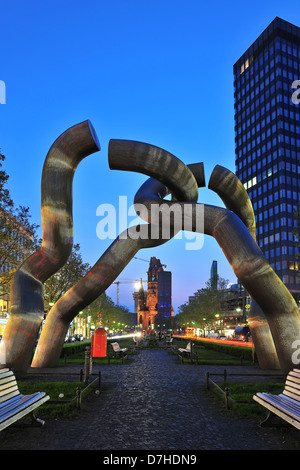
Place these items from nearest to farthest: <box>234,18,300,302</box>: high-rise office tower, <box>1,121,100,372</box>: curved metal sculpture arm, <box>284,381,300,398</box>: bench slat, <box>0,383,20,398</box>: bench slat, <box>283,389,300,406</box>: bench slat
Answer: <box>0,383,20,398</box>: bench slat → <box>283,389,300,406</box>: bench slat → <box>284,381,300,398</box>: bench slat → <box>1,121,100,372</box>: curved metal sculpture arm → <box>234,18,300,302</box>: high-rise office tower

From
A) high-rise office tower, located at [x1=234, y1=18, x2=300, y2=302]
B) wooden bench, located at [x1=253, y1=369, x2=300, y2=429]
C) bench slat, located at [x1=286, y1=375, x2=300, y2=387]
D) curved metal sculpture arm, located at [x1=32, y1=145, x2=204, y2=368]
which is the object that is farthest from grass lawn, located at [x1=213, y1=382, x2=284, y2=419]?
high-rise office tower, located at [x1=234, y1=18, x2=300, y2=302]

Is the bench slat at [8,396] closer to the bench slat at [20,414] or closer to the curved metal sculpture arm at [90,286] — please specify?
the bench slat at [20,414]

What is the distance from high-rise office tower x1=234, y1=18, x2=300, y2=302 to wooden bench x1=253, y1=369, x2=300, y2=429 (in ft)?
259

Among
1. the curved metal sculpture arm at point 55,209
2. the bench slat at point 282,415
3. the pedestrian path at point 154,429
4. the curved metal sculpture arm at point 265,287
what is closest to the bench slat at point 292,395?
the bench slat at point 282,415

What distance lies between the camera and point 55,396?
1000 cm

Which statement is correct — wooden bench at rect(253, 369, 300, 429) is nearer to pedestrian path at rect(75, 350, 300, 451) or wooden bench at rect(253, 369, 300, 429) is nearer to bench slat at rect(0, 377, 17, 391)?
pedestrian path at rect(75, 350, 300, 451)

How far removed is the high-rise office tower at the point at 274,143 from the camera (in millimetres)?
86562

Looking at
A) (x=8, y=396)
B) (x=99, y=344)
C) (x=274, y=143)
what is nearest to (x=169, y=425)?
(x=8, y=396)

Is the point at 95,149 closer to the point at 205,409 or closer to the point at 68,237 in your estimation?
the point at 68,237

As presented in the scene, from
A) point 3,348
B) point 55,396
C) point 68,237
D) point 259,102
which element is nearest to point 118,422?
point 55,396

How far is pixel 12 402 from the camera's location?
6723 mm

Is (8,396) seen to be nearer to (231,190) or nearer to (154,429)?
(154,429)

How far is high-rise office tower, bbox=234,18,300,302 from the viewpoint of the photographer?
86.6 metres
